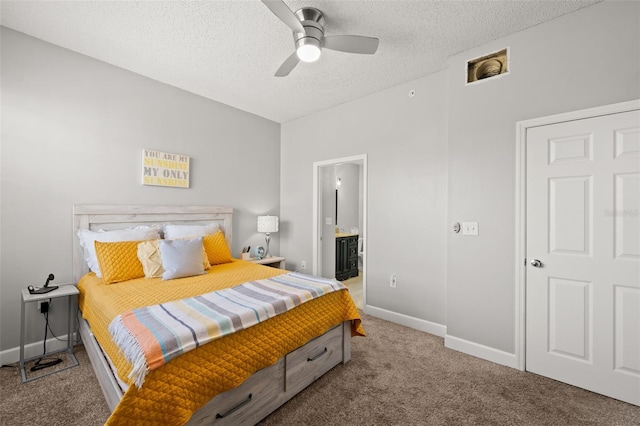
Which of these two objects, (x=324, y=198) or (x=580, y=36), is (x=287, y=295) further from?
(x=580, y=36)

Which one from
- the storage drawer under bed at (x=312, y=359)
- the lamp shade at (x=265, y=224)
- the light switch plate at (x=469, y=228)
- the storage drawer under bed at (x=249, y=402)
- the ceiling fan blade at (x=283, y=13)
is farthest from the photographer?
the lamp shade at (x=265, y=224)

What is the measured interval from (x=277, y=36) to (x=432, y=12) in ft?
4.07

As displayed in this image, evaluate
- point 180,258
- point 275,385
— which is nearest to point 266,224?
point 180,258

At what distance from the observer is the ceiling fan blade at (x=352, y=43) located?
1.99m

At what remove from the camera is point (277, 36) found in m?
2.37

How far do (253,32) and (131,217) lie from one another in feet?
7.25

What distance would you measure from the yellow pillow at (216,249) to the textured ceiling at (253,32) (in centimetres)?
179

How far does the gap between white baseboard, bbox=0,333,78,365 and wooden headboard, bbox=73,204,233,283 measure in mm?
539

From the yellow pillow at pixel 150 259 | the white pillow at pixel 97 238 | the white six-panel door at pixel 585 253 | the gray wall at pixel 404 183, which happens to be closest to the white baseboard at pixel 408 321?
the gray wall at pixel 404 183

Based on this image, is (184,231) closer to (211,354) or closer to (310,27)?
(211,354)

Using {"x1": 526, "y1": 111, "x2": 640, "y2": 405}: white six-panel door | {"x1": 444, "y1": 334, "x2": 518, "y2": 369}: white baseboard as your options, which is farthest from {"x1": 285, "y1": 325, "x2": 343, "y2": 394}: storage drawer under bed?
{"x1": 526, "y1": 111, "x2": 640, "y2": 405}: white six-panel door

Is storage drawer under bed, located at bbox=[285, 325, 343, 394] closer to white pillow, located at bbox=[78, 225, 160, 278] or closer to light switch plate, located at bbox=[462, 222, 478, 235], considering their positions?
light switch plate, located at bbox=[462, 222, 478, 235]

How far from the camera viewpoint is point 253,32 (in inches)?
91.1

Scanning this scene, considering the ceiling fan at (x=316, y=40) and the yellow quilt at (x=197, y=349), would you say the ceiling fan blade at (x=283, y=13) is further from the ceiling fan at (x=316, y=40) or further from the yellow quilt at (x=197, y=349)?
the yellow quilt at (x=197, y=349)
